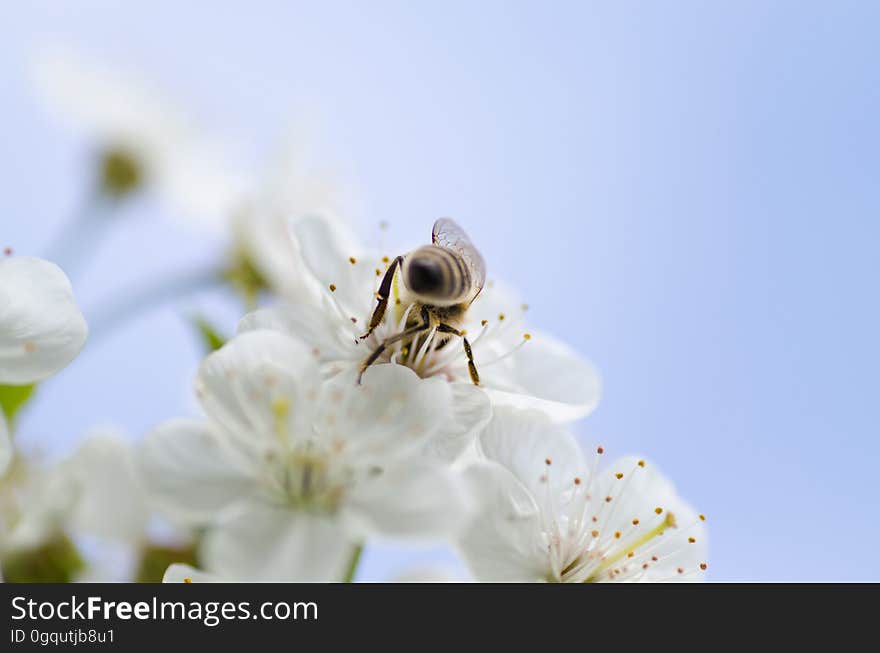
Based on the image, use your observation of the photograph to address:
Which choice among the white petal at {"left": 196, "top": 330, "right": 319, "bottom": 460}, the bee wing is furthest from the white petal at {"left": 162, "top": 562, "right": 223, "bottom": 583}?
the bee wing

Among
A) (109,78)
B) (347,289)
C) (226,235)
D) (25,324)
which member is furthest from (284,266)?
(109,78)

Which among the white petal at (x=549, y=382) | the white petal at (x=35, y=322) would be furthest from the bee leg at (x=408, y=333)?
the white petal at (x=35, y=322)

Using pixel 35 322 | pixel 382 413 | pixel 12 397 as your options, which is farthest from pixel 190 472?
pixel 12 397

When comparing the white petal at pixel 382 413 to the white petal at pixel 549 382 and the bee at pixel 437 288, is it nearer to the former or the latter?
the bee at pixel 437 288

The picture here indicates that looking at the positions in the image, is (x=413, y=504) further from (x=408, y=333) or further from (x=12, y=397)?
(x=12, y=397)

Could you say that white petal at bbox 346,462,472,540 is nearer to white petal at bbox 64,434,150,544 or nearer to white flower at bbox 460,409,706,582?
white flower at bbox 460,409,706,582

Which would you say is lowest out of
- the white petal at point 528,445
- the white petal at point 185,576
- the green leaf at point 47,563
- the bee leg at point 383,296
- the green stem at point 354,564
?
the green leaf at point 47,563
